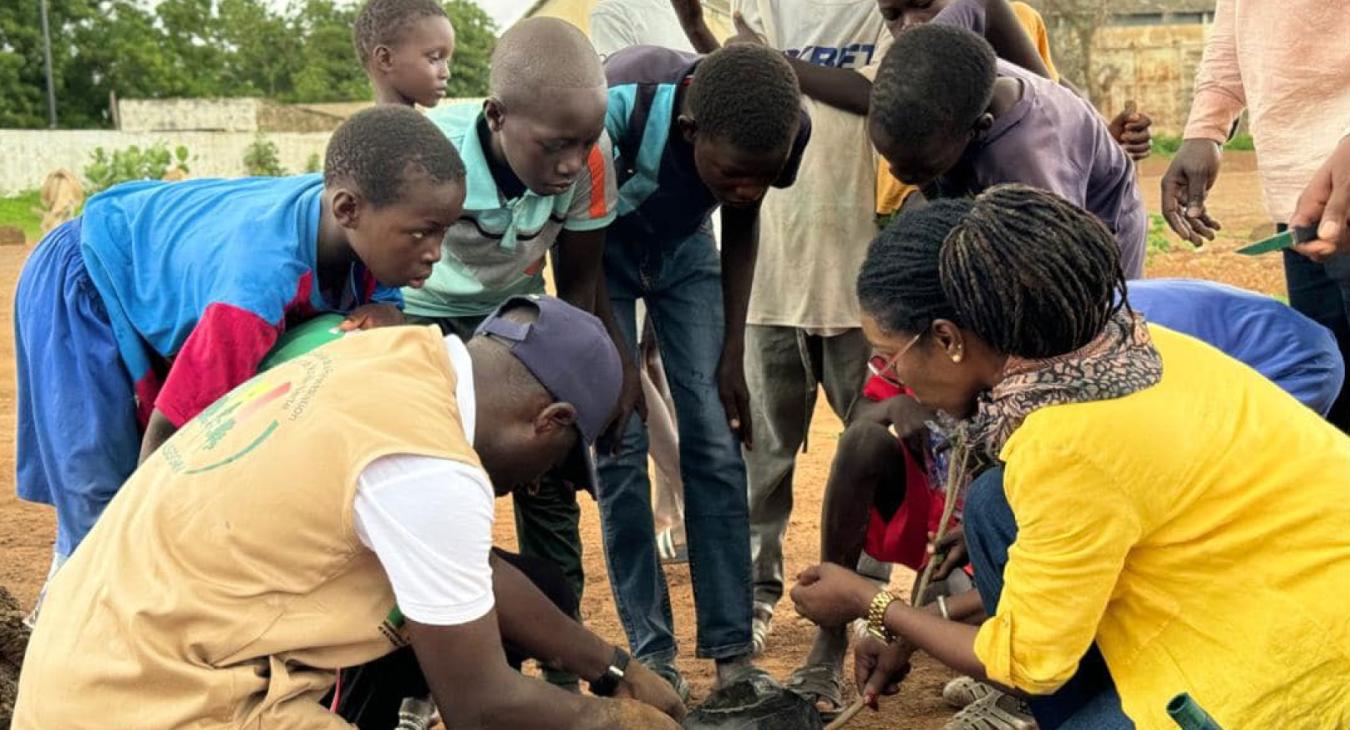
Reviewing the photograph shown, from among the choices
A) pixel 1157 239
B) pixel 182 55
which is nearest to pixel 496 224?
pixel 1157 239

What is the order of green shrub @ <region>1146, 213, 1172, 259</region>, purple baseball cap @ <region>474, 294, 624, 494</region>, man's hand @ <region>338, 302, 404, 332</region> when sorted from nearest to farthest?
purple baseball cap @ <region>474, 294, 624, 494</region> → man's hand @ <region>338, 302, 404, 332</region> → green shrub @ <region>1146, 213, 1172, 259</region>


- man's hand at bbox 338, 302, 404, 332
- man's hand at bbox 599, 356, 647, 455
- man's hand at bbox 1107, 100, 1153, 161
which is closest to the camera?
man's hand at bbox 338, 302, 404, 332

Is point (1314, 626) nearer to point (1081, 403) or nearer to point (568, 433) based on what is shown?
point (1081, 403)

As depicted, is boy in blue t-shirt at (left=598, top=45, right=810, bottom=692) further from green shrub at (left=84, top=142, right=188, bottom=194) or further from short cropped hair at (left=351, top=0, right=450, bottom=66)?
green shrub at (left=84, top=142, right=188, bottom=194)

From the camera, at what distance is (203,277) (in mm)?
3342

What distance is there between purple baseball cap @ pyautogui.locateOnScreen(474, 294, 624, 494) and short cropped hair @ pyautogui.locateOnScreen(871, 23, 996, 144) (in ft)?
4.17

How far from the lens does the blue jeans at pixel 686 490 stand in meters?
4.02

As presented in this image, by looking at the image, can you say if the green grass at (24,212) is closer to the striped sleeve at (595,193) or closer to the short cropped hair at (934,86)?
the striped sleeve at (595,193)

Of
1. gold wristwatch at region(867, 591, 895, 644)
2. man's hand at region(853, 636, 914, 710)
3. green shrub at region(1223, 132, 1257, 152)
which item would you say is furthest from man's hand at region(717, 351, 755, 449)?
green shrub at region(1223, 132, 1257, 152)

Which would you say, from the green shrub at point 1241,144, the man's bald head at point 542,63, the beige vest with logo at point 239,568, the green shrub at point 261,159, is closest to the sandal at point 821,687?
the man's bald head at point 542,63

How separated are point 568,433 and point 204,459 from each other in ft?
2.00

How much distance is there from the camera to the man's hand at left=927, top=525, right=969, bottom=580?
11.4ft

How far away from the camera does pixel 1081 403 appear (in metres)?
2.54

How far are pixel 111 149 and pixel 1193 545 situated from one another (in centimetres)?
3054
